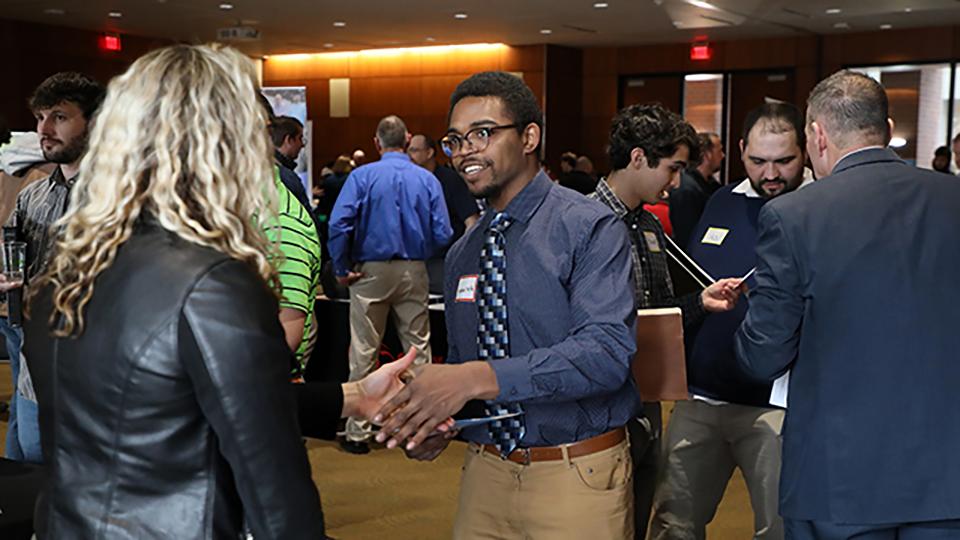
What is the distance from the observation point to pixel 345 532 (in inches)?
172

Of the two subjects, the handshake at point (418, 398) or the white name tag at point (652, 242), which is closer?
the handshake at point (418, 398)

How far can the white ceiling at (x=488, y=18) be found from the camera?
1245 centimetres

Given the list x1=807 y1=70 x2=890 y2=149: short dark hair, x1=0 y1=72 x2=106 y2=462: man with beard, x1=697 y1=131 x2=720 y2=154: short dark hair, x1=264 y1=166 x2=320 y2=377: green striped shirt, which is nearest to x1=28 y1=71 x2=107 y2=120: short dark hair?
x1=0 y1=72 x2=106 y2=462: man with beard

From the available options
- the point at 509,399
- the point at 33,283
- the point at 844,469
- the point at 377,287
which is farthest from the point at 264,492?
the point at 377,287

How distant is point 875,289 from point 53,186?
8.60 feet

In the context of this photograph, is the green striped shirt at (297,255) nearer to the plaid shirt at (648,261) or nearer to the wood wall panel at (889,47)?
the plaid shirt at (648,261)

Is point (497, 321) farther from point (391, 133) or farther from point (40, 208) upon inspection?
point (391, 133)

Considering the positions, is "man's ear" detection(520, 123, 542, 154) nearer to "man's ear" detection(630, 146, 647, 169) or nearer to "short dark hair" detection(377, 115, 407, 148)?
"man's ear" detection(630, 146, 647, 169)

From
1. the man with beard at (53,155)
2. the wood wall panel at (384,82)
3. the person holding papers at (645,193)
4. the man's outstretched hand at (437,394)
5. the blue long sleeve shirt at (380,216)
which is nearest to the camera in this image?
the man's outstretched hand at (437,394)

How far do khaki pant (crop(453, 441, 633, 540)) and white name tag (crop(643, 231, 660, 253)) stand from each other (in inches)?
42.7

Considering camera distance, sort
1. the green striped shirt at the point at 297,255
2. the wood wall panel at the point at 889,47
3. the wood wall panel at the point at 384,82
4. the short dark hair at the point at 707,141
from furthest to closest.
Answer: the wood wall panel at the point at 384,82 → the wood wall panel at the point at 889,47 → the short dark hair at the point at 707,141 → the green striped shirt at the point at 297,255

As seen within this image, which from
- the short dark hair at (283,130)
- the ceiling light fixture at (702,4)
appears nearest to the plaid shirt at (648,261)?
the short dark hair at (283,130)

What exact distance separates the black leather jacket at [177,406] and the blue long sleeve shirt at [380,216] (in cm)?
457

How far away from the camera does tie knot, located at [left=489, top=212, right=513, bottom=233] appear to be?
2.23 m
